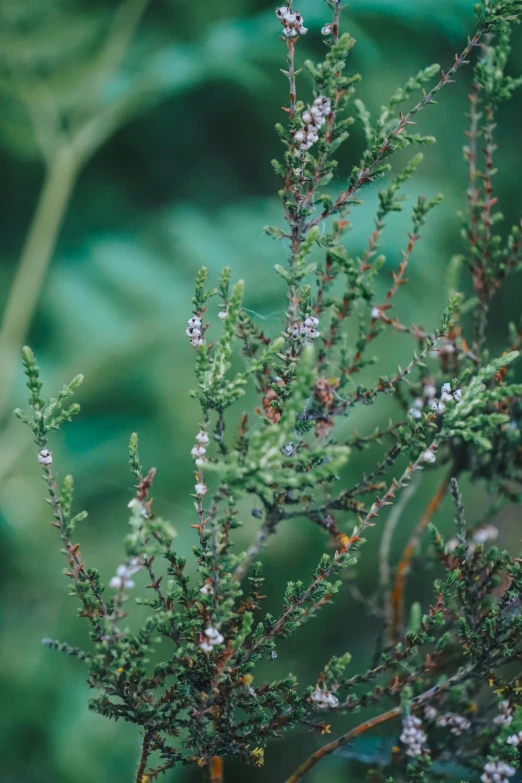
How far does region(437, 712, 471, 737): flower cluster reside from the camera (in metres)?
0.54

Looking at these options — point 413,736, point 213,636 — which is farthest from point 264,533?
point 413,736

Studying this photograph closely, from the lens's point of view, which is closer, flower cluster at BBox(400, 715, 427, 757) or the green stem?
flower cluster at BBox(400, 715, 427, 757)

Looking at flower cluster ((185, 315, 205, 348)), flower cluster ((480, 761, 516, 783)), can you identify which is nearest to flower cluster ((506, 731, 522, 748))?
flower cluster ((480, 761, 516, 783))

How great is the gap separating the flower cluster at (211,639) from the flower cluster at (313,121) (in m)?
0.36

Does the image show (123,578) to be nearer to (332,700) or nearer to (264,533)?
(264,533)

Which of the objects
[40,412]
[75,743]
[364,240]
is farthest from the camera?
[364,240]

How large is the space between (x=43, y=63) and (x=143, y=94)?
200 mm

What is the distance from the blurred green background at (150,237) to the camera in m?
1.05

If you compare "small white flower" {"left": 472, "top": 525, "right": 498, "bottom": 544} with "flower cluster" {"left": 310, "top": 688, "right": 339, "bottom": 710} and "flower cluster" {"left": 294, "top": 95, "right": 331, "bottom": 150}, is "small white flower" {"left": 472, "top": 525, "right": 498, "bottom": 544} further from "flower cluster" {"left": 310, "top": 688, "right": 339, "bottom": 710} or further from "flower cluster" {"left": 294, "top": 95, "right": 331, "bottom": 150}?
"flower cluster" {"left": 294, "top": 95, "right": 331, "bottom": 150}

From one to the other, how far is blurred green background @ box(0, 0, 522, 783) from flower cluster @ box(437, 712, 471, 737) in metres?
0.47

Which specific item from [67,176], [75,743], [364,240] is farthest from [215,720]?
[67,176]

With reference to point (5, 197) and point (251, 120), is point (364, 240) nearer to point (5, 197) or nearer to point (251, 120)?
point (251, 120)

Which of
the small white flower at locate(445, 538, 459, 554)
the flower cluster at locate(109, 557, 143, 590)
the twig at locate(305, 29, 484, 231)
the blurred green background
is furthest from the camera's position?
Result: the blurred green background

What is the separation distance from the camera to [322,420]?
56 centimetres
